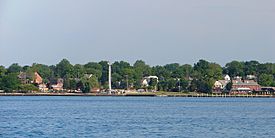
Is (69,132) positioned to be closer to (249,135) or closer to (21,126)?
(21,126)

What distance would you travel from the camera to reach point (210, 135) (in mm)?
51281

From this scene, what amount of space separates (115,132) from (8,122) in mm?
13161

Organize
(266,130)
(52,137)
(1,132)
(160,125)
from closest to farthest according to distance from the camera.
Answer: (52,137)
(1,132)
(266,130)
(160,125)

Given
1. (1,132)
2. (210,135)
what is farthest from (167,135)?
(1,132)

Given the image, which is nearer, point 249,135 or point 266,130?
point 249,135

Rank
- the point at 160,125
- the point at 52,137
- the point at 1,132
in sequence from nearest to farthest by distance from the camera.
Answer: the point at 52,137
the point at 1,132
the point at 160,125

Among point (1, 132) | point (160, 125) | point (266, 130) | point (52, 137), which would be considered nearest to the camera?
point (52, 137)

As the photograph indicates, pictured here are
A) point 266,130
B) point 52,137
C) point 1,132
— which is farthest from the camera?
point 266,130

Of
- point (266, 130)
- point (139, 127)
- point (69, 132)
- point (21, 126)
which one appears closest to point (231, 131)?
point (266, 130)

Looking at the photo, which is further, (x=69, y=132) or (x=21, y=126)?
(x=21, y=126)

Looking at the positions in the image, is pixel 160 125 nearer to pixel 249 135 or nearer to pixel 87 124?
pixel 87 124

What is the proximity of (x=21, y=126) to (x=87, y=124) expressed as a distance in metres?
6.01

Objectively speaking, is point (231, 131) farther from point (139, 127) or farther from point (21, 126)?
point (21, 126)

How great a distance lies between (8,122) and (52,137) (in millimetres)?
15162
